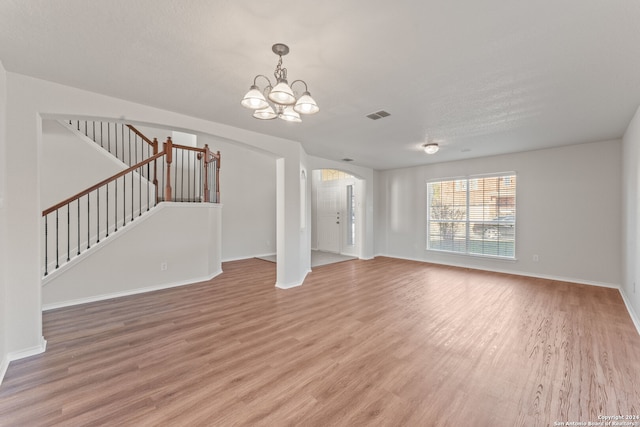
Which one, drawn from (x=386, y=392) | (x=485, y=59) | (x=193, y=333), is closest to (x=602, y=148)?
(x=485, y=59)

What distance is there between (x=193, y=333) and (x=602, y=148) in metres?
6.85

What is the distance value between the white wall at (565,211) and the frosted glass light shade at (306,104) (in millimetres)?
5226

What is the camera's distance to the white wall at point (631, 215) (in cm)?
305

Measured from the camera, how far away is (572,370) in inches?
84.5

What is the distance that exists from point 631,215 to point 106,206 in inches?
309

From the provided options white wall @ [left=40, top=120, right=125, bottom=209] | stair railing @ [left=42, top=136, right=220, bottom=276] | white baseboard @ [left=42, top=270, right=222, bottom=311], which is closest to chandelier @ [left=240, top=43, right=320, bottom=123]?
stair railing @ [left=42, top=136, right=220, bottom=276]

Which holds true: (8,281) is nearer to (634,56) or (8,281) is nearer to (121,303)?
(121,303)

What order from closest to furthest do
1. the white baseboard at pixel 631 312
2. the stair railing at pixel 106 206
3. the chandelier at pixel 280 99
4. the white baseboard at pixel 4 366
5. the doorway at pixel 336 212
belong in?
the chandelier at pixel 280 99, the white baseboard at pixel 4 366, the white baseboard at pixel 631 312, the stair railing at pixel 106 206, the doorway at pixel 336 212

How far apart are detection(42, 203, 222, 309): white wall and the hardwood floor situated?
0.31m

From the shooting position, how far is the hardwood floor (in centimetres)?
171

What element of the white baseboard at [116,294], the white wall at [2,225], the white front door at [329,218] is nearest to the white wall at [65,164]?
the white baseboard at [116,294]

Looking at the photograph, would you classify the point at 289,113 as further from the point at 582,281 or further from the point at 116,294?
the point at 582,281

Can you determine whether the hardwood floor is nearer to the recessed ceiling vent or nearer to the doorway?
the recessed ceiling vent

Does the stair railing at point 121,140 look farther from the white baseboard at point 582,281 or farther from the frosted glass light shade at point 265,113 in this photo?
the white baseboard at point 582,281
